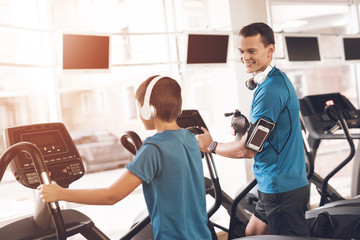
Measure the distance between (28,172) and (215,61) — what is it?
2.37m

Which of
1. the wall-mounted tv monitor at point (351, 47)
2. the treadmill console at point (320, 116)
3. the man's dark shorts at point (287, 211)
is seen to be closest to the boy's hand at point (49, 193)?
the man's dark shorts at point (287, 211)

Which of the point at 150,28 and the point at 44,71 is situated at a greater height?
the point at 150,28

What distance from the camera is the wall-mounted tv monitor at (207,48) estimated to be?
3719 mm

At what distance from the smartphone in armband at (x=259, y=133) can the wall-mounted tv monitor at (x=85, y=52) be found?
1692 millimetres

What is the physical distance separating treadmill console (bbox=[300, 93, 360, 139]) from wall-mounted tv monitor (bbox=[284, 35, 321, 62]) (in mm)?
733

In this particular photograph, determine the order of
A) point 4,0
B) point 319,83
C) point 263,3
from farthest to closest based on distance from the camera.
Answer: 1. point 319,83
2. point 263,3
3. point 4,0

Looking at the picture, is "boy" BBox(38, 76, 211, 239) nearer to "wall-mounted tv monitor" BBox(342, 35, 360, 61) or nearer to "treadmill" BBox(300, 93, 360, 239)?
"treadmill" BBox(300, 93, 360, 239)

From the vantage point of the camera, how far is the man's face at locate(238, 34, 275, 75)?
2.03m

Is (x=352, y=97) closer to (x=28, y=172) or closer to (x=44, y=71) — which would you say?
(x=44, y=71)

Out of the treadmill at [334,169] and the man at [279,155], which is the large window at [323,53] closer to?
the treadmill at [334,169]

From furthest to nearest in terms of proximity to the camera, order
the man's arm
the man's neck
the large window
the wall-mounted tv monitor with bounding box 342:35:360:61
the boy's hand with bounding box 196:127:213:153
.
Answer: the large window → the wall-mounted tv monitor with bounding box 342:35:360:61 → the boy's hand with bounding box 196:127:213:153 → the man's arm → the man's neck

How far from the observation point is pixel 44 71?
3.88 meters

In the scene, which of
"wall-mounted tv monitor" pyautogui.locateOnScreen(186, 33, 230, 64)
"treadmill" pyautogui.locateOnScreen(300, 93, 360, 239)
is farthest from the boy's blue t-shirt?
"wall-mounted tv monitor" pyautogui.locateOnScreen(186, 33, 230, 64)

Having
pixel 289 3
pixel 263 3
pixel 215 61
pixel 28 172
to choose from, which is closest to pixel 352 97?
pixel 289 3
